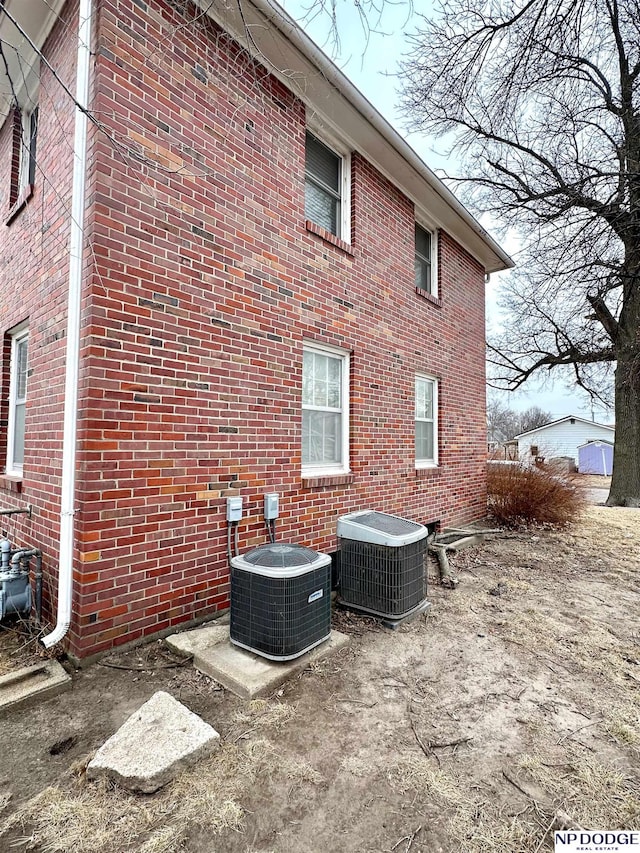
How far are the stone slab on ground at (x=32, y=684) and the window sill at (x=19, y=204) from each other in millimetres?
4147

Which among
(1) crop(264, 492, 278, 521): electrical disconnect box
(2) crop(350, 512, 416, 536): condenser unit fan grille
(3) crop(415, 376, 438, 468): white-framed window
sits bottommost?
(2) crop(350, 512, 416, 536): condenser unit fan grille

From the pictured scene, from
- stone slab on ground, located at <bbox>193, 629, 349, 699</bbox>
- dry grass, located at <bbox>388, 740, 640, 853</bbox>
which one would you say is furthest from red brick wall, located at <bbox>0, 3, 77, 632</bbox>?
dry grass, located at <bbox>388, 740, 640, 853</bbox>

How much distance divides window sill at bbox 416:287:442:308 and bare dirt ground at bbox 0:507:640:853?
4.86 metres

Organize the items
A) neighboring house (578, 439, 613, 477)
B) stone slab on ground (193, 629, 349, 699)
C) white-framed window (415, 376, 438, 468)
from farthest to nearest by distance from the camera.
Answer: neighboring house (578, 439, 613, 477)
white-framed window (415, 376, 438, 468)
stone slab on ground (193, 629, 349, 699)

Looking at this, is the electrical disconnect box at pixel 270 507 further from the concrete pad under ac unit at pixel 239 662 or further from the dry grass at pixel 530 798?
the dry grass at pixel 530 798

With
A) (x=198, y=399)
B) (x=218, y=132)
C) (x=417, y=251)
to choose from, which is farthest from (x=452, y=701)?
(x=417, y=251)

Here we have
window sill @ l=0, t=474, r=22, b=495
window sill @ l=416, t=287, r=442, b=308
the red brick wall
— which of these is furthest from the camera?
window sill @ l=416, t=287, r=442, b=308

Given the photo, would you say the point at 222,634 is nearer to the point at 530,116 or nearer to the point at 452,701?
the point at 452,701

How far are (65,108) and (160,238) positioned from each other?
1500mm

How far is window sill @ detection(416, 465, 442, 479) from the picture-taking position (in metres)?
6.65

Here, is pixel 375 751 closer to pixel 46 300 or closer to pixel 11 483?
pixel 11 483

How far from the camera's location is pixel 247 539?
4.04m

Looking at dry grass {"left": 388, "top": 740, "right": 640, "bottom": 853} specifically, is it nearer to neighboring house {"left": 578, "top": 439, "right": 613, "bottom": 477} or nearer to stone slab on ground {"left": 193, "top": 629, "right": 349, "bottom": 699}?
stone slab on ground {"left": 193, "top": 629, "right": 349, "bottom": 699}

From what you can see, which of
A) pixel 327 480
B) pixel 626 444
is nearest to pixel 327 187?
pixel 327 480
